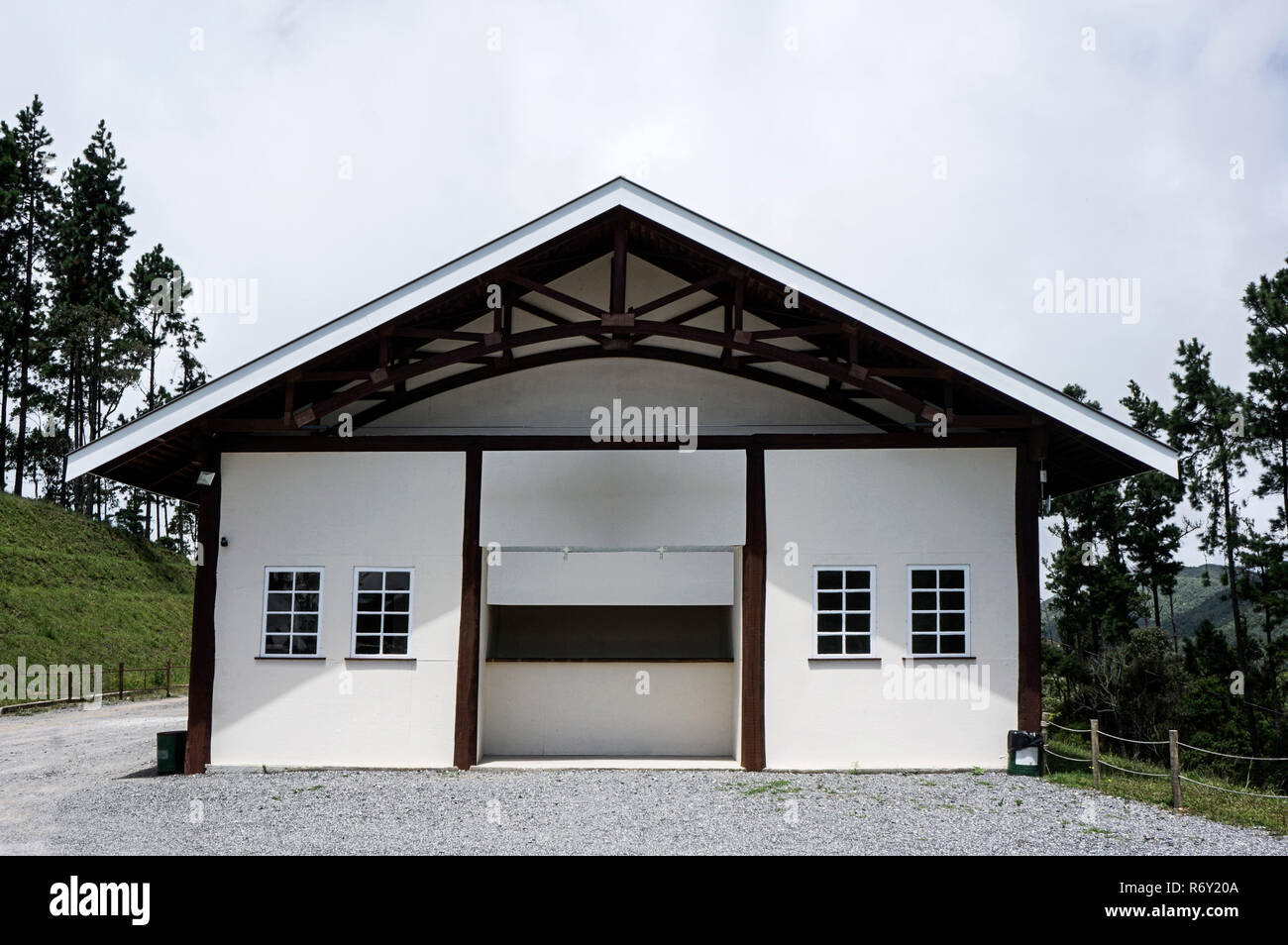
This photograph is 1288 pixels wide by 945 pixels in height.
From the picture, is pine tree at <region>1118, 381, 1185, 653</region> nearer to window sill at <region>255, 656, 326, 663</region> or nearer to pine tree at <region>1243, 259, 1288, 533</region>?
pine tree at <region>1243, 259, 1288, 533</region>

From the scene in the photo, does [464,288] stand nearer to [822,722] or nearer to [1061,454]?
[822,722]

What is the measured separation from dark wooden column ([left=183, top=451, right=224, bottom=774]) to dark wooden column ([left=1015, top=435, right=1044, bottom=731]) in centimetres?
927

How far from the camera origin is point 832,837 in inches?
332

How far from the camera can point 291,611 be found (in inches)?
487

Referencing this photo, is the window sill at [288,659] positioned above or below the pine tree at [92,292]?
below

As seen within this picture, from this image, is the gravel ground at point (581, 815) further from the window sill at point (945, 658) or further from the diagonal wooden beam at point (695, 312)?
the diagonal wooden beam at point (695, 312)

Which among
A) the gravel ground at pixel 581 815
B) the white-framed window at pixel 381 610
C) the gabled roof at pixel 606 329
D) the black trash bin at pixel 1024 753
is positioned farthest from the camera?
the white-framed window at pixel 381 610

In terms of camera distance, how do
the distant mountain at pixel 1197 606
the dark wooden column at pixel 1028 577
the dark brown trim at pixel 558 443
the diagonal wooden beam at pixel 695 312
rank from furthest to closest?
1. the distant mountain at pixel 1197 606
2. the diagonal wooden beam at pixel 695 312
3. the dark brown trim at pixel 558 443
4. the dark wooden column at pixel 1028 577

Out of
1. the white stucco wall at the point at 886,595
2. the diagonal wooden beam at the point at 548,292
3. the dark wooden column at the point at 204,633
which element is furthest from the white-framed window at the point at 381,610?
the white stucco wall at the point at 886,595

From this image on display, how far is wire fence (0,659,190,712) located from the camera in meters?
24.0

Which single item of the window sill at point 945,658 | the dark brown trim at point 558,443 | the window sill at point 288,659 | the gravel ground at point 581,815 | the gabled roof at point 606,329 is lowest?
the gravel ground at point 581,815

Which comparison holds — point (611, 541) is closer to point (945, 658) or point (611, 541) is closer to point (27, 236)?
point (945, 658)

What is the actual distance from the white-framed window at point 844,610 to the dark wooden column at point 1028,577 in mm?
1690

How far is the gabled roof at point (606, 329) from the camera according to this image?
36.8 ft
